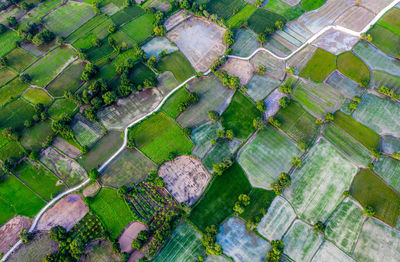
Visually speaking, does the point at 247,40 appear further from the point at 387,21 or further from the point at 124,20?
the point at 387,21

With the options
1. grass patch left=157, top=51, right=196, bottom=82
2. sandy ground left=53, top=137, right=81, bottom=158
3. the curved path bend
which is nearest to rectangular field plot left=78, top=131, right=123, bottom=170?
the curved path bend

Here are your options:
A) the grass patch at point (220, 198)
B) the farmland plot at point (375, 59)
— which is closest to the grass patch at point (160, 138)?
the grass patch at point (220, 198)

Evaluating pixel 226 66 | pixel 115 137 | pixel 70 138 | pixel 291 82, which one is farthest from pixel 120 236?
pixel 291 82

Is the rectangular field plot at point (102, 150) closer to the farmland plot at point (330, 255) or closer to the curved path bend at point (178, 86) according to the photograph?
the curved path bend at point (178, 86)

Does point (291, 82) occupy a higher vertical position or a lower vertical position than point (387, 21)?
lower

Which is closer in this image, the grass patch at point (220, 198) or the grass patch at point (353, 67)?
the grass patch at point (220, 198)

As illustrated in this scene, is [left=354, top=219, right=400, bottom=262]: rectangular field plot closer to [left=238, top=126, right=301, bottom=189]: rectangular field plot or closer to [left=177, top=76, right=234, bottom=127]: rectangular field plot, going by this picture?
[left=238, top=126, right=301, bottom=189]: rectangular field plot

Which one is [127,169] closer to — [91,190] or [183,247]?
[91,190]
